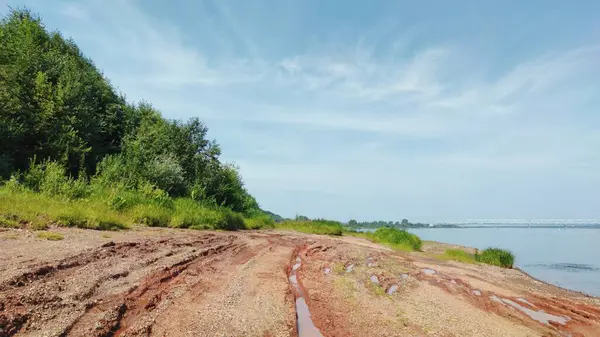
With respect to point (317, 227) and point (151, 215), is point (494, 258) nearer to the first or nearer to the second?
point (151, 215)

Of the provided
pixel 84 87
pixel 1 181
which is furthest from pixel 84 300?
pixel 84 87

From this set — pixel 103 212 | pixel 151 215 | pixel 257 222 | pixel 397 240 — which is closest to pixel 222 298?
pixel 103 212

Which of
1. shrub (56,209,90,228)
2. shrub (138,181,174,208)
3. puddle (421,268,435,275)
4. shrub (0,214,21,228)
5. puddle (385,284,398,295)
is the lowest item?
puddle (385,284,398,295)

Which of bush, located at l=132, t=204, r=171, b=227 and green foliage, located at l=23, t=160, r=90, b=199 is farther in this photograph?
bush, located at l=132, t=204, r=171, b=227

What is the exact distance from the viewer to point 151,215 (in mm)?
17469

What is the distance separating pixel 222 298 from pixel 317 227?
32087 mm

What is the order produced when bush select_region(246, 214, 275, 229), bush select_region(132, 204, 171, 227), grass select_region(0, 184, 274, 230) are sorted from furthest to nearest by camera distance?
bush select_region(246, 214, 275, 229) < bush select_region(132, 204, 171, 227) < grass select_region(0, 184, 274, 230)

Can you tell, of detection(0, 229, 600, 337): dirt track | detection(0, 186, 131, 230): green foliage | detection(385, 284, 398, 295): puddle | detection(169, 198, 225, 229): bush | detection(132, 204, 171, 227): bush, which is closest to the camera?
detection(0, 229, 600, 337): dirt track

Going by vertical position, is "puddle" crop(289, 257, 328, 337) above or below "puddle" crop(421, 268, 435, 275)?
below

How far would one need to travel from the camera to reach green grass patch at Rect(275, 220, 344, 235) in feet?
121

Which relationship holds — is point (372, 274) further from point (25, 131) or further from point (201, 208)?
point (25, 131)

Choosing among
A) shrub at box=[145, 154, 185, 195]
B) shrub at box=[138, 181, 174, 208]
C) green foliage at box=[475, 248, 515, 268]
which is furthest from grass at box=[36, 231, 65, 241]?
green foliage at box=[475, 248, 515, 268]

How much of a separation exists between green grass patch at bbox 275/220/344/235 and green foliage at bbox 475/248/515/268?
56.4ft

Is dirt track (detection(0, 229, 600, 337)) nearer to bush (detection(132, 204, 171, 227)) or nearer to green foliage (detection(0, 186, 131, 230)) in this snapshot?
green foliage (detection(0, 186, 131, 230))
